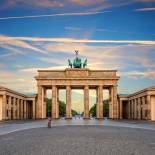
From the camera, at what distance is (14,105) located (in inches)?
3615

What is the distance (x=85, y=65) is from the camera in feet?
324

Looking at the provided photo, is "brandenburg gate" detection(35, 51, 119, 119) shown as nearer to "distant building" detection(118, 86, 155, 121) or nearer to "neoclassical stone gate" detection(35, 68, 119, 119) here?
"neoclassical stone gate" detection(35, 68, 119, 119)

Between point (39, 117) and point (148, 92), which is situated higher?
point (148, 92)

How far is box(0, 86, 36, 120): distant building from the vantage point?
Answer: 77500mm

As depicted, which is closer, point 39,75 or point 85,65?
point 39,75

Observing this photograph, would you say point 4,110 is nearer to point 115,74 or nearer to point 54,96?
point 54,96

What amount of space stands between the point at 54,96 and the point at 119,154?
7895cm

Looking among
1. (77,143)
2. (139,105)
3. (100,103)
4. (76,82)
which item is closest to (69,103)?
Result: (76,82)

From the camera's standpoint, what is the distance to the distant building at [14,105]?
77.5 meters

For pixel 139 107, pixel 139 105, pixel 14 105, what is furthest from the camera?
pixel 14 105

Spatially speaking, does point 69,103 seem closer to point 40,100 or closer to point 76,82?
point 76,82

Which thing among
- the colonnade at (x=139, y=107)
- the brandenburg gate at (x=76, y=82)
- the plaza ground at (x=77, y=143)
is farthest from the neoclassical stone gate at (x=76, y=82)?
the plaza ground at (x=77, y=143)

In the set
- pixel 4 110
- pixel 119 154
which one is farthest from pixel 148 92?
pixel 119 154

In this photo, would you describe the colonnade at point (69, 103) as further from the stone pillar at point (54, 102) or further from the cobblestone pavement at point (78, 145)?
the cobblestone pavement at point (78, 145)
